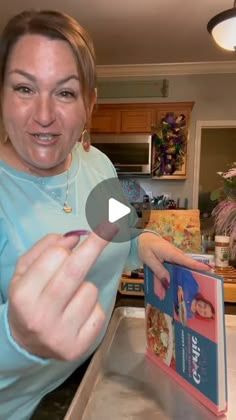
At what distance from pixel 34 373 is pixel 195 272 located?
268 mm

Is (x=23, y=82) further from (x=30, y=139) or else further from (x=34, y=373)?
(x=34, y=373)

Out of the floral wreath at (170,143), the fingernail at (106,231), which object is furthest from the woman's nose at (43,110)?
the floral wreath at (170,143)

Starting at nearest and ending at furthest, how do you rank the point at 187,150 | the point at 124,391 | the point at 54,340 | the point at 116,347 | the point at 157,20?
the point at 54,340 < the point at 124,391 < the point at 116,347 < the point at 157,20 < the point at 187,150

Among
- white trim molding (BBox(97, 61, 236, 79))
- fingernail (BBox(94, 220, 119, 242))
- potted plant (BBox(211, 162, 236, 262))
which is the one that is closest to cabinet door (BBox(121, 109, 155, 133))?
white trim molding (BBox(97, 61, 236, 79))

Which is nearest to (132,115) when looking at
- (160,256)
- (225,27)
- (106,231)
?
(225,27)

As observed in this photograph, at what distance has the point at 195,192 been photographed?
349cm

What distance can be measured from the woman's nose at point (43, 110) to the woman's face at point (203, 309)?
12.2 inches

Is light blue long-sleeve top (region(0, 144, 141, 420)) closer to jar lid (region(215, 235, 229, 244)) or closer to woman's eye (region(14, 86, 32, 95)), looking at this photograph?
woman's eye (region(14, 86, 32, 95))

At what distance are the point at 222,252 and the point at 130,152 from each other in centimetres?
226

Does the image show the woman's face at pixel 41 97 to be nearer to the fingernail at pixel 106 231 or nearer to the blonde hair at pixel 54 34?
the blonde hair at pixel 54 34

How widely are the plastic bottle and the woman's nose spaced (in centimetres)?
84

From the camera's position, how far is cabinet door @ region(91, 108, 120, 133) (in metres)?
3.47

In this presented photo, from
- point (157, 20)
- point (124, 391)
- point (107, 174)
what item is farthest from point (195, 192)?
point (124, 391)

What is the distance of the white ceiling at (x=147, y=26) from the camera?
2266mm
